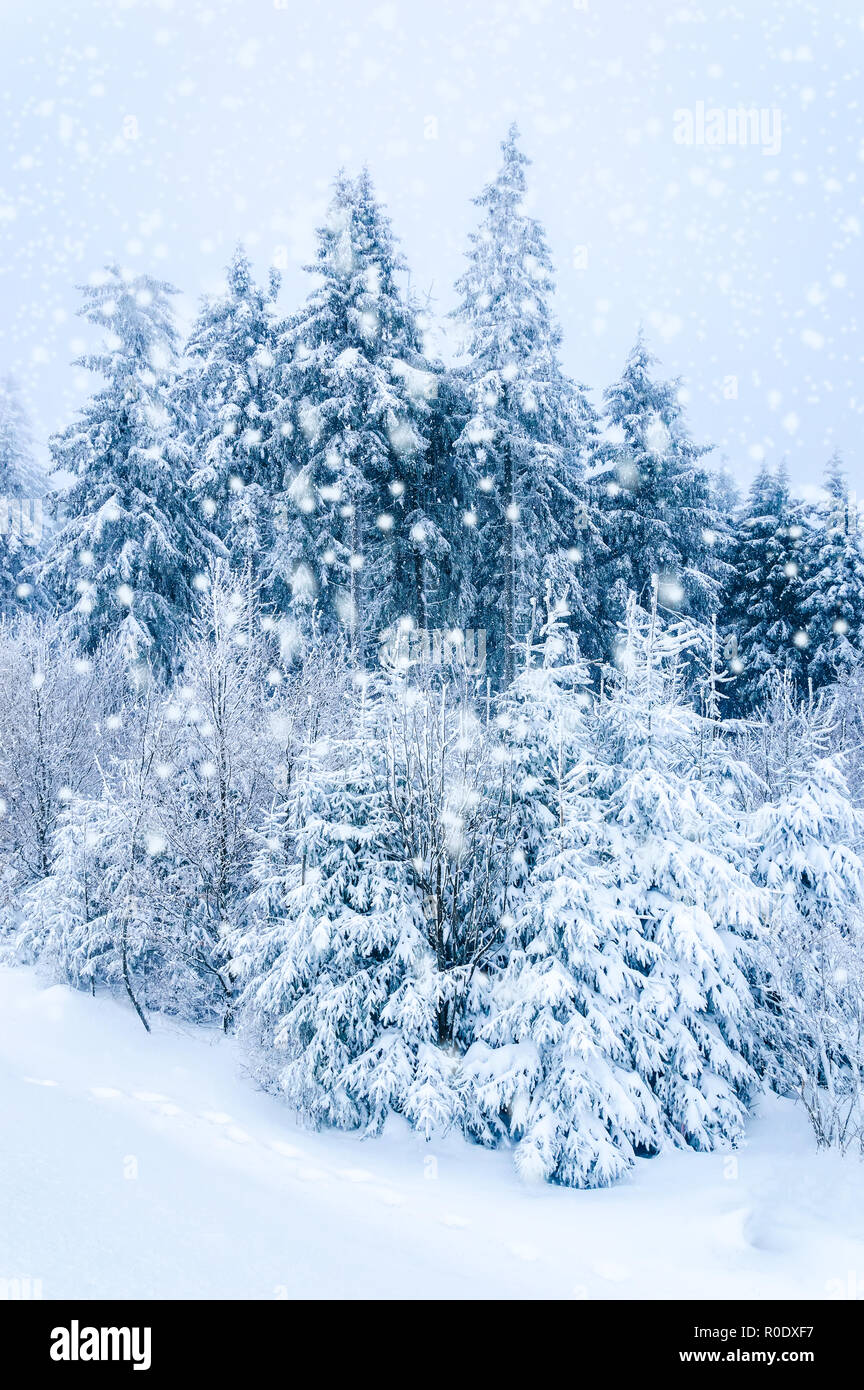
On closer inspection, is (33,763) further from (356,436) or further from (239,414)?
(239,414)

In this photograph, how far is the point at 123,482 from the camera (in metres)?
22.2

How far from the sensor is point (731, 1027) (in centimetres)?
1089

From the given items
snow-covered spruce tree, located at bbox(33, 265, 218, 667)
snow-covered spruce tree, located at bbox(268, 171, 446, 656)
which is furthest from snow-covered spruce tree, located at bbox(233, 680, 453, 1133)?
snow-covered spruce tree, located at bbox(33, 265, 218, 667)

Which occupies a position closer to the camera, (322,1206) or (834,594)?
(322,1206)

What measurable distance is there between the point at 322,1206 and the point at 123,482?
19.3m

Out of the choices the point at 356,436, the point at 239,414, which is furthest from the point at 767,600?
the point at 239,414

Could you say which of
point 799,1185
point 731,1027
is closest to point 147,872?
point 731,1027

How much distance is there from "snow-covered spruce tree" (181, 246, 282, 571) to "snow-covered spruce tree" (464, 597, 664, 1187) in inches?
523

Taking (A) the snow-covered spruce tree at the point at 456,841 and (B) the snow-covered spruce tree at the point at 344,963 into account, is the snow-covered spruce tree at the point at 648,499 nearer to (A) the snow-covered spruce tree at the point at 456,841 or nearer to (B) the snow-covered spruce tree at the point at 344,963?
(A) the snow-covered spruce tree at the point at 456,841

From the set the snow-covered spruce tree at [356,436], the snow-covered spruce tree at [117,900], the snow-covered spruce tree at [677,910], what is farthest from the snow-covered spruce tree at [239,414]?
the snow-covered spruce tree at [677,910]

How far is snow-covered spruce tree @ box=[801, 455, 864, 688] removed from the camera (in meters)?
26.0

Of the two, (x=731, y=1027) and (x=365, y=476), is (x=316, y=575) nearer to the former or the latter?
(x=365, y=476)
